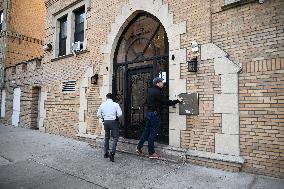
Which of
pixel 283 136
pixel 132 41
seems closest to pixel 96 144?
pixel 132 41

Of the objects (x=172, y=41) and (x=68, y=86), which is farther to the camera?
(x=68, y=86)

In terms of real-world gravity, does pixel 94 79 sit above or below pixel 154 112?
above

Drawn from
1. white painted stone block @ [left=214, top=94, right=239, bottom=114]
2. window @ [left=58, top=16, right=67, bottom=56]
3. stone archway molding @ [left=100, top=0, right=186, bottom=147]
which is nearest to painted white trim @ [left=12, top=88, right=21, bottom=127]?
window @ [left=58, top=16, right=67, bottom=56]

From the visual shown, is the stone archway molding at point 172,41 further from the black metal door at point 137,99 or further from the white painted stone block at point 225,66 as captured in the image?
the black metal door at point 137,99

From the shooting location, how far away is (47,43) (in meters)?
10.9

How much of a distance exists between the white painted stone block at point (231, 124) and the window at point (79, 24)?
266 inches

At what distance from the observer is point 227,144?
4.90 meters

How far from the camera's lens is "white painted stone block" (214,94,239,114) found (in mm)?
4867

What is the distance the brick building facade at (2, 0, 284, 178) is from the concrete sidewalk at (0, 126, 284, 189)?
0.49m

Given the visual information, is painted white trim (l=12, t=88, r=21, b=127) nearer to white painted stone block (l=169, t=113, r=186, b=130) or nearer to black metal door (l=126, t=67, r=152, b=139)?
black metal door (l=126, t=67, r=152, b=139)

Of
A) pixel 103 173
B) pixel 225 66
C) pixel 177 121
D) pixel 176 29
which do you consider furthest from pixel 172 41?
pixel 103 173

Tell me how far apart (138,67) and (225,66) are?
9.31 ft

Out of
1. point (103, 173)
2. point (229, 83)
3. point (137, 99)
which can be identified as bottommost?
point (103, 173)

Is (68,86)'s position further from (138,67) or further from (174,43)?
(174,43)
